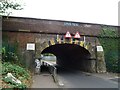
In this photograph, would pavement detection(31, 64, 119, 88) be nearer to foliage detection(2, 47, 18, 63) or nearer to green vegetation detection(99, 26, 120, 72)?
foliage detection(2, 47, 18, 63)

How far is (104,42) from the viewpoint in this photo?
20344 mm

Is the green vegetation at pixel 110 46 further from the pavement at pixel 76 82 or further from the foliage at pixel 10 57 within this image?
the foliage at pixel 10 57

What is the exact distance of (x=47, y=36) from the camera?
18.6 meters

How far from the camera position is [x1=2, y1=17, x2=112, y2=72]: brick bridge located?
17.8m

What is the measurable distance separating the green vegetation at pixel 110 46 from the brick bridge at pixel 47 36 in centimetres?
52

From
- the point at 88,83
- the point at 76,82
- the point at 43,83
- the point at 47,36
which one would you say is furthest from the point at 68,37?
the point at 43,83

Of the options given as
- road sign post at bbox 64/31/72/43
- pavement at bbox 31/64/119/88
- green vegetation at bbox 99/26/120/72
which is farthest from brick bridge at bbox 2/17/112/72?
pavement at bbox 31/64/119/88

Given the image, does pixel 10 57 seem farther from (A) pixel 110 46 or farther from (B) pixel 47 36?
(A) pixel 110 46

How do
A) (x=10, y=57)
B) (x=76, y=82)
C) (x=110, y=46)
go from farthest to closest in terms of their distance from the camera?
(x=110, y=46), (x=10, y=57), (x=76, y=82)

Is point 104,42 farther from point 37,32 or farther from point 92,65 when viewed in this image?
point 37,32

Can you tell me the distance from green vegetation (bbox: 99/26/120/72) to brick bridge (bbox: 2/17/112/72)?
1.70 ft

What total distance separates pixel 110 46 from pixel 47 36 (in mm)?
6401

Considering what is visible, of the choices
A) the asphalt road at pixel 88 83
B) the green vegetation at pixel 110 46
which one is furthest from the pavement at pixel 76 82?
the green vegetation at pixel 110 46

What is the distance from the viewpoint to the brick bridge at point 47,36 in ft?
58.4
